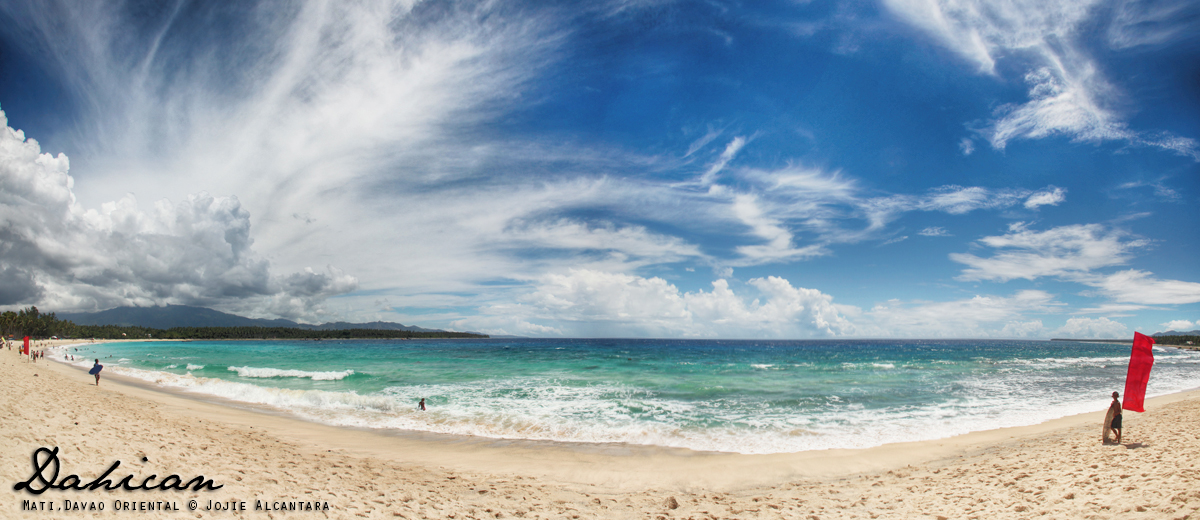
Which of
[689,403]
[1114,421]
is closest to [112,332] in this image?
[689,403]

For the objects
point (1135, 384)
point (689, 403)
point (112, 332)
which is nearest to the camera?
point (1135, 384)

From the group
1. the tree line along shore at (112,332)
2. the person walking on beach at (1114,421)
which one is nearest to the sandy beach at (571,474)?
the person walking on beach at (1114,421)

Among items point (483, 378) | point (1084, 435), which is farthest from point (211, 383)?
point (1084, 435)

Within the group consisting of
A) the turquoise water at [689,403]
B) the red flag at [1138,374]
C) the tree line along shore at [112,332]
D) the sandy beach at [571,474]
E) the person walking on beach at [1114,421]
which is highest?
the red flag at [1138,374]

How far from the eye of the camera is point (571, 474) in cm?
1046

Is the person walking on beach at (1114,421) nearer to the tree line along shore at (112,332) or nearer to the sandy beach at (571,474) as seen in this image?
the sandy beach at (571,474)

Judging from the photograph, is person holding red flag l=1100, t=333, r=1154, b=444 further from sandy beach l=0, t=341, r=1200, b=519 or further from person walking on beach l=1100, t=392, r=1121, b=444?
sandy beach l=0, t=341, r=1200, b=519

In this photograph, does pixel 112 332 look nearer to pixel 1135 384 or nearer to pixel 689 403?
pixel 689 403

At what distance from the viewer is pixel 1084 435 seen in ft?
42.1

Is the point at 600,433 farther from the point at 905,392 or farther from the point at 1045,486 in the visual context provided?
the point at 905,392

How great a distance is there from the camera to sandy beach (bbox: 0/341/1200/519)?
7.16 meters

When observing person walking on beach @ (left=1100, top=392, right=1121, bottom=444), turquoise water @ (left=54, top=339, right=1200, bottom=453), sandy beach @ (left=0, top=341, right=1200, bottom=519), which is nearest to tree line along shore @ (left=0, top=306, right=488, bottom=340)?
turquoise water @ (left=54, top=339, right=1200, bottom=453)

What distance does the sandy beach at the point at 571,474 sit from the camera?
7.16 meters

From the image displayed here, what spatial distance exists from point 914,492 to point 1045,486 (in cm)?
222
